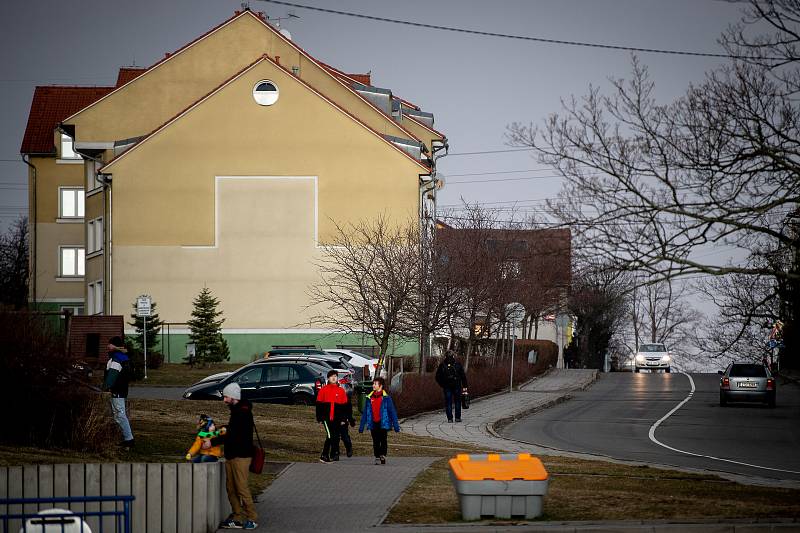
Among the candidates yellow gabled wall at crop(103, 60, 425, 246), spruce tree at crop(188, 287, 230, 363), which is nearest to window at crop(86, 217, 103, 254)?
yellow gabled wall at crop(103, 60, 425, 246)

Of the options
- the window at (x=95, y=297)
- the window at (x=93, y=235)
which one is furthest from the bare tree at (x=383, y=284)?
the window at (x=93, y=235)

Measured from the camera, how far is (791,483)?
18453 mm

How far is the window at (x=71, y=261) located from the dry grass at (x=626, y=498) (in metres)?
49.0

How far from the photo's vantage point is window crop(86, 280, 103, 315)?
53134mm

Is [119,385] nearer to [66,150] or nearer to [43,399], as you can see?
[43,399]

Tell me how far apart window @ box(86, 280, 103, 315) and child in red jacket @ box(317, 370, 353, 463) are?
34681mm

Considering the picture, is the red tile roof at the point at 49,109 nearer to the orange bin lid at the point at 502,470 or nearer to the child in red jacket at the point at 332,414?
the child in red jacket at the point at 332,414

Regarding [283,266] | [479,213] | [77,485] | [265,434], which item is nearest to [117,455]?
[77,485]

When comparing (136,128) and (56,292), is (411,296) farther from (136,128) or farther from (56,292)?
(56,292)

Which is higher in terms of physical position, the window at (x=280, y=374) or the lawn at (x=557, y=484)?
the window at (x=280, y=374)

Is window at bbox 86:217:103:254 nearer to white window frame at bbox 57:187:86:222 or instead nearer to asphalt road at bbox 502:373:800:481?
white window frame at bbox 57:187:86:222

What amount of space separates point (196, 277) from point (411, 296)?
15982mm

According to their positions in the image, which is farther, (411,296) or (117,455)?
(411,296)

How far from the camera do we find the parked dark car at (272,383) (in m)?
31.7
